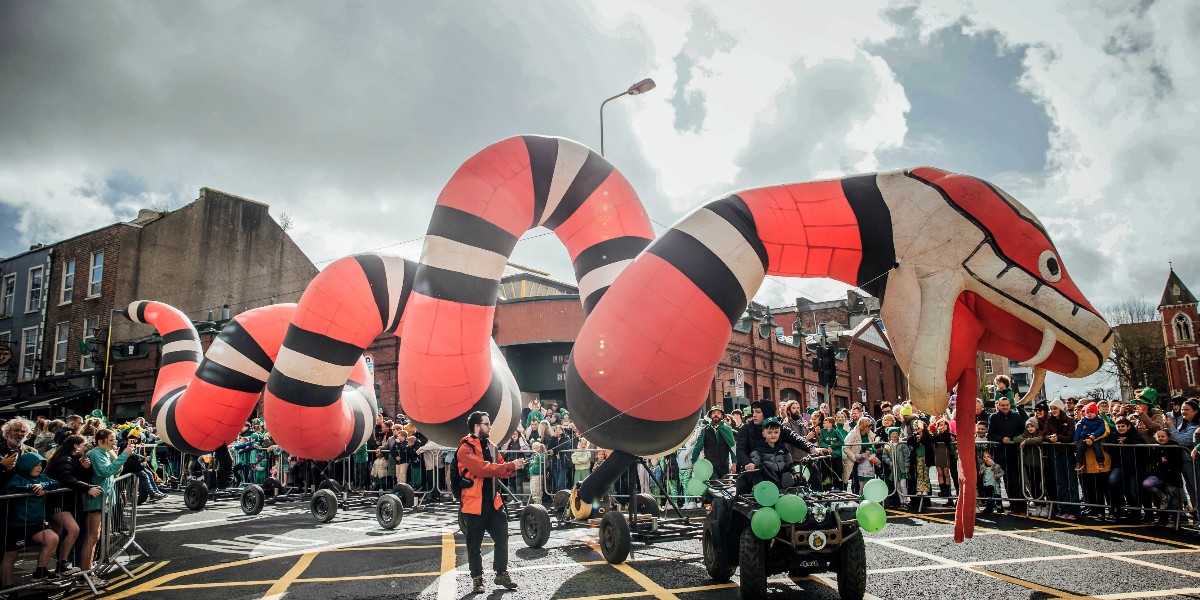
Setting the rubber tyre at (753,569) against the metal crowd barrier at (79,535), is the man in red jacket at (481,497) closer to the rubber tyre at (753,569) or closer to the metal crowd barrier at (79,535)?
the rubber tyre at (753,569)

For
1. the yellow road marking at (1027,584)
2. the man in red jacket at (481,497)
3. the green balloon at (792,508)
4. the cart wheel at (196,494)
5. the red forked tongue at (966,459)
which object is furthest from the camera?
the cart wheel at (196,494)

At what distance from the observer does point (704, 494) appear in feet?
21.6

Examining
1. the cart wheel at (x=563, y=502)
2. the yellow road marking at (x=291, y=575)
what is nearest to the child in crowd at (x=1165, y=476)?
the cart wheel at (x=563, y=502)

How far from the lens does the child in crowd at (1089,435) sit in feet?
30.2

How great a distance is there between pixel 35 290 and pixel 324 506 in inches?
1233

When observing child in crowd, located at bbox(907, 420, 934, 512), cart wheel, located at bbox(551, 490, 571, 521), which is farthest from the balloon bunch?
child in crowd, located at bbox(907, 420, 934, 512)

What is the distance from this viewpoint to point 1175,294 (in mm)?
63969

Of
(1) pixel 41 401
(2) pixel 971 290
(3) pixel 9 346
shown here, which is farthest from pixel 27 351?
(2) pixel 971 290

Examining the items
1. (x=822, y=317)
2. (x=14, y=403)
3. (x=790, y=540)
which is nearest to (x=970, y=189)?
(x=790, y=540)

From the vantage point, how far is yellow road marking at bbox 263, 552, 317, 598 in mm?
5988

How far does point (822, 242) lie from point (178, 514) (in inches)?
480

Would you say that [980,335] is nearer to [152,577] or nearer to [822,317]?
[152,577]

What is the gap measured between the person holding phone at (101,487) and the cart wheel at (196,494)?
6.06 metres

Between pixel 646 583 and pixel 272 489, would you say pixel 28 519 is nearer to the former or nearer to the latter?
pixel 646 583
